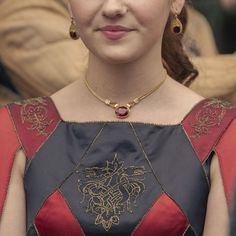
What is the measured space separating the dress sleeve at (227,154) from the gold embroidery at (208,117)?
34 millimetres

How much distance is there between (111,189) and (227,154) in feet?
0.87

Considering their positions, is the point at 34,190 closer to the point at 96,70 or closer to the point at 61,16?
the point at 96,70

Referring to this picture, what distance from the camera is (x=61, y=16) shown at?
10.7ft

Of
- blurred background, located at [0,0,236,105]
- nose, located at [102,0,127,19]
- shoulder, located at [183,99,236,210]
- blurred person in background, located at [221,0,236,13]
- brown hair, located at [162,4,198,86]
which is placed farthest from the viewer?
blurred person in background, located at [221,0,236,13]

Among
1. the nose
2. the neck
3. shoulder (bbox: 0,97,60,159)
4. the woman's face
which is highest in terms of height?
the nose

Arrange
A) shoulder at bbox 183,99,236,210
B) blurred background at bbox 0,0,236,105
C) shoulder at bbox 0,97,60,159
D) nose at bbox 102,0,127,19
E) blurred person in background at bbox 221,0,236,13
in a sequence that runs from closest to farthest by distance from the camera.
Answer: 1. nose at bbox 102,0,127,19
2. shoulder at bbox 183,99,236,210
3. shoulder at bbox 0,97,60,159
4. blurred background at bbox 0,0,236,105
5. blurred person in background at bbox 221,0,236,13

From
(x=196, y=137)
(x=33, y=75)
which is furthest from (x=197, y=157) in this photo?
(x=33, y=75)

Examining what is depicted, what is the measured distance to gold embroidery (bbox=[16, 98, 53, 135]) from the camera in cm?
223

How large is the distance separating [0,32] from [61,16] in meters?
0.22

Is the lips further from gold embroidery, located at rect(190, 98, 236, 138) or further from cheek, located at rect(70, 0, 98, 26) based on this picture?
gold embroidery, located at rect(190, 98, 236, 138)

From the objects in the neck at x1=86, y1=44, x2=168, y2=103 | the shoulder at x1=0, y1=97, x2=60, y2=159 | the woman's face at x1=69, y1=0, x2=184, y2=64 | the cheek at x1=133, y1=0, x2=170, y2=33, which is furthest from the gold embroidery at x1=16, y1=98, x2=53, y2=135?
the cheek at x1=133, y1=0, x2=170, y2=33

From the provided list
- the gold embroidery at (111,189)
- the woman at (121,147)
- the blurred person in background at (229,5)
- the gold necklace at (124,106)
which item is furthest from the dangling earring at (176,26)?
the blurred person in background at (229,5)

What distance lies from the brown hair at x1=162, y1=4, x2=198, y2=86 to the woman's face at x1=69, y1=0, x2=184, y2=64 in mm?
228

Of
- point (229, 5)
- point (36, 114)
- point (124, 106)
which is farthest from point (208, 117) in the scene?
point (229, 5)
